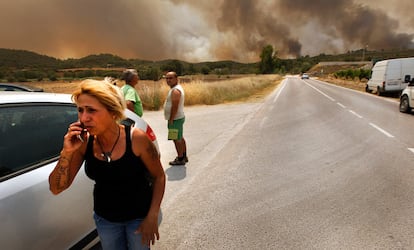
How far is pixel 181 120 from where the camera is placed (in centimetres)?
513

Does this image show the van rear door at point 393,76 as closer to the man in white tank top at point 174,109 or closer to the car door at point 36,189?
the man in white tank top at point 174,109

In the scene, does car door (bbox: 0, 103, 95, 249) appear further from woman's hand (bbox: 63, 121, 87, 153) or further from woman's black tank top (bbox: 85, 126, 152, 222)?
woman's hand (bbox: 63, 121, 87, 153)

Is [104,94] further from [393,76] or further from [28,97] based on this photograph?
[393,76]

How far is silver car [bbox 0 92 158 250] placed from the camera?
1.71 meters

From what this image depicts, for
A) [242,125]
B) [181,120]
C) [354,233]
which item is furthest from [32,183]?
[242,125]

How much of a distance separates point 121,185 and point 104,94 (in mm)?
546

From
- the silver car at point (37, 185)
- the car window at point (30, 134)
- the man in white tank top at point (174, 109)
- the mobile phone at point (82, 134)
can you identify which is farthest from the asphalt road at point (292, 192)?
the mobile phone at point (82, 134)

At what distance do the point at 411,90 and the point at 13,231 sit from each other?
13348 millimetres

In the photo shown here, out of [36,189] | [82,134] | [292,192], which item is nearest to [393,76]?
[292,192]

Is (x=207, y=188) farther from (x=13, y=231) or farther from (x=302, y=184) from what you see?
(x=13, y=231)

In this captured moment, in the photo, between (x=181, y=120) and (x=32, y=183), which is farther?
(x=181, y=120)

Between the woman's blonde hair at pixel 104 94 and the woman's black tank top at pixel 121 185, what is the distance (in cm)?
15

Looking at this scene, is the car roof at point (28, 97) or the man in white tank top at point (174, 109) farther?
the man in white tank top at point (174, 109)

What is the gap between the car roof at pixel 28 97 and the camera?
79.2 inches
